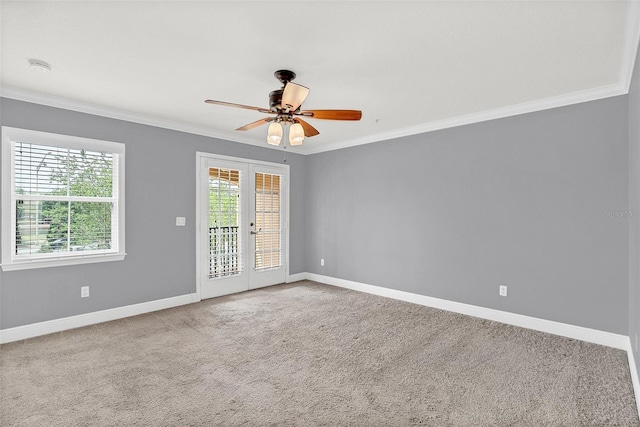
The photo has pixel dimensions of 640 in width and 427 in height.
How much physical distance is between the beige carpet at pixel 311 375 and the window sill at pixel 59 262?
0.74m

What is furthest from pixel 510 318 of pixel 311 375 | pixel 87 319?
pixel 87 319

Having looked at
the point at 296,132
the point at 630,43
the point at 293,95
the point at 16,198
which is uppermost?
the point at 630,43

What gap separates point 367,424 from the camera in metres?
1.99

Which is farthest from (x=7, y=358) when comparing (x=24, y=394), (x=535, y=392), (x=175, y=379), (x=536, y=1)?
(x=536, y=1)

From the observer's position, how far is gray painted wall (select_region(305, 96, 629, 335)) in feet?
10.4

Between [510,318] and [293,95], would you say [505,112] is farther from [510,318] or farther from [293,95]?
[293,95]

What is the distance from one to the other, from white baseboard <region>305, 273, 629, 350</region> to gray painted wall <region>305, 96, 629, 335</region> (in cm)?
7

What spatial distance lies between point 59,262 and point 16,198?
0.75 m

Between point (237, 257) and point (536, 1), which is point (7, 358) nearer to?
point (237, 257)

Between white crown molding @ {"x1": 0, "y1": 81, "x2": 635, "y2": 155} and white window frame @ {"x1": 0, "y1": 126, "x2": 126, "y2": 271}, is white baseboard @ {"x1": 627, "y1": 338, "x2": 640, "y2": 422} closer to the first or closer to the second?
white crown molding @ {"x1": 0, "y1": 81, "x2": 635, "y2": 155}

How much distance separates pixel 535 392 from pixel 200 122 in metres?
4.51

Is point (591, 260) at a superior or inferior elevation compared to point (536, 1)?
inferior

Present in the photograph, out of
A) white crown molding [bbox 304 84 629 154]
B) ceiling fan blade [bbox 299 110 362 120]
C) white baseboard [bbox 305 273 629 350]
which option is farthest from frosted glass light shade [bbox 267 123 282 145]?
white baseboard [bbox 305 273 629 350]

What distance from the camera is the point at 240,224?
16.9ft
